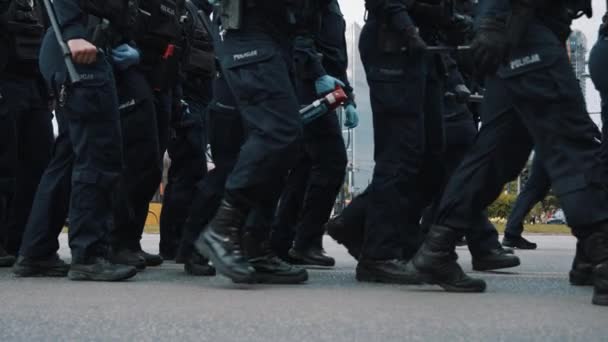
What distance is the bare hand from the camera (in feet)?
15.0

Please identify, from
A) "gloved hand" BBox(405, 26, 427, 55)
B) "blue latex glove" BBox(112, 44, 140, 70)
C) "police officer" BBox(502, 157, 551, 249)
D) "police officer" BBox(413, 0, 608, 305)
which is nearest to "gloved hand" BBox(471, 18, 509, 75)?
"police officer" BBox(413, 0, 608, 305)

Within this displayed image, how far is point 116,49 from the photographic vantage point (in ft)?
16.8

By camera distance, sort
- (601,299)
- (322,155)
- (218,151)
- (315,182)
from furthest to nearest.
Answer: (315,182)
(322,155)
(218,151)
(601,299)

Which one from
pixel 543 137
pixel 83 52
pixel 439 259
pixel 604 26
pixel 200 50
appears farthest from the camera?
pixel 200 50

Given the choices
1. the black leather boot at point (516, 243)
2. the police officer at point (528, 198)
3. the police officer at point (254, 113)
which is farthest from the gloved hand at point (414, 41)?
the black leather boot at point (516, 243)

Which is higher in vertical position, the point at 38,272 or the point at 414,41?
the point at 414,41

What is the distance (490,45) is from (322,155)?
2.42m

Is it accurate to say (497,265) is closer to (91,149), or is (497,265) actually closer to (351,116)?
(351,116)

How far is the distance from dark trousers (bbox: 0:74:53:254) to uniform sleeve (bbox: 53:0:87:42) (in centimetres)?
103

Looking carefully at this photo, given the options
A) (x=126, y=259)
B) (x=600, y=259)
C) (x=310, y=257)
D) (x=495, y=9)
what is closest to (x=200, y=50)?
(x=310, y=257)

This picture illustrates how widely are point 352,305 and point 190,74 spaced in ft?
10.8

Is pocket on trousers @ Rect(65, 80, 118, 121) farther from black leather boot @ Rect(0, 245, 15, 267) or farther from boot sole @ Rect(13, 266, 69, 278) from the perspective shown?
black leather boot @ Rect(0, 245, 15, 267)

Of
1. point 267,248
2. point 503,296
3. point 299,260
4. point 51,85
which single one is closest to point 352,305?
point 503,296

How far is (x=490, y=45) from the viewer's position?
3768 millimetres
